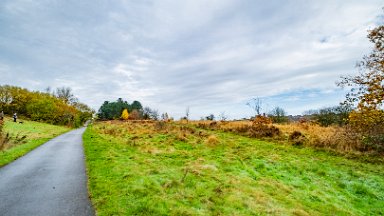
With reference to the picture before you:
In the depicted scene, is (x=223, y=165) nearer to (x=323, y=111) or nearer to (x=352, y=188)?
(x=352, y=188)

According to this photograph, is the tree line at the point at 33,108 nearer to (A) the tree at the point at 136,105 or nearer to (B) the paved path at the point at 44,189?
(A) the tree at the point at 136,105

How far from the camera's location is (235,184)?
32.6ft

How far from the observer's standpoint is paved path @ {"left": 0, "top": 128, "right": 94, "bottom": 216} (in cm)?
761

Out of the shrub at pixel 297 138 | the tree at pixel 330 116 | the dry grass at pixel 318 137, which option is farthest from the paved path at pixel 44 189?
the tree at pixel 330 116

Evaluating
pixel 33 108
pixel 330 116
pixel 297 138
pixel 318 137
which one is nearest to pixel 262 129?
pixel 297 138

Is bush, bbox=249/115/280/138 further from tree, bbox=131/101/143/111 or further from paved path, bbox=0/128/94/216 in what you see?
tree, bbox=131/101/143/111

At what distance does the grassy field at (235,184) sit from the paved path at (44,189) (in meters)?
0.48

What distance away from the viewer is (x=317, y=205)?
8.95 meters

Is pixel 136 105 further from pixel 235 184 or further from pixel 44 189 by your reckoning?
pixel 235 184

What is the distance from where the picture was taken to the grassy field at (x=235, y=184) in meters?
7.82

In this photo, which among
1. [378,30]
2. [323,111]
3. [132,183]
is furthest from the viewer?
[323,111]

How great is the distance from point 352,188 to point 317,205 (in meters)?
3.10

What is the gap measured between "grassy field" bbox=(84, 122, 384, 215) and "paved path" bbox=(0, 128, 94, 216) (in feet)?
1.56

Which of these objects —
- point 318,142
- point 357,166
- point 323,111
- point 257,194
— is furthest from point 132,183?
point 323,111
